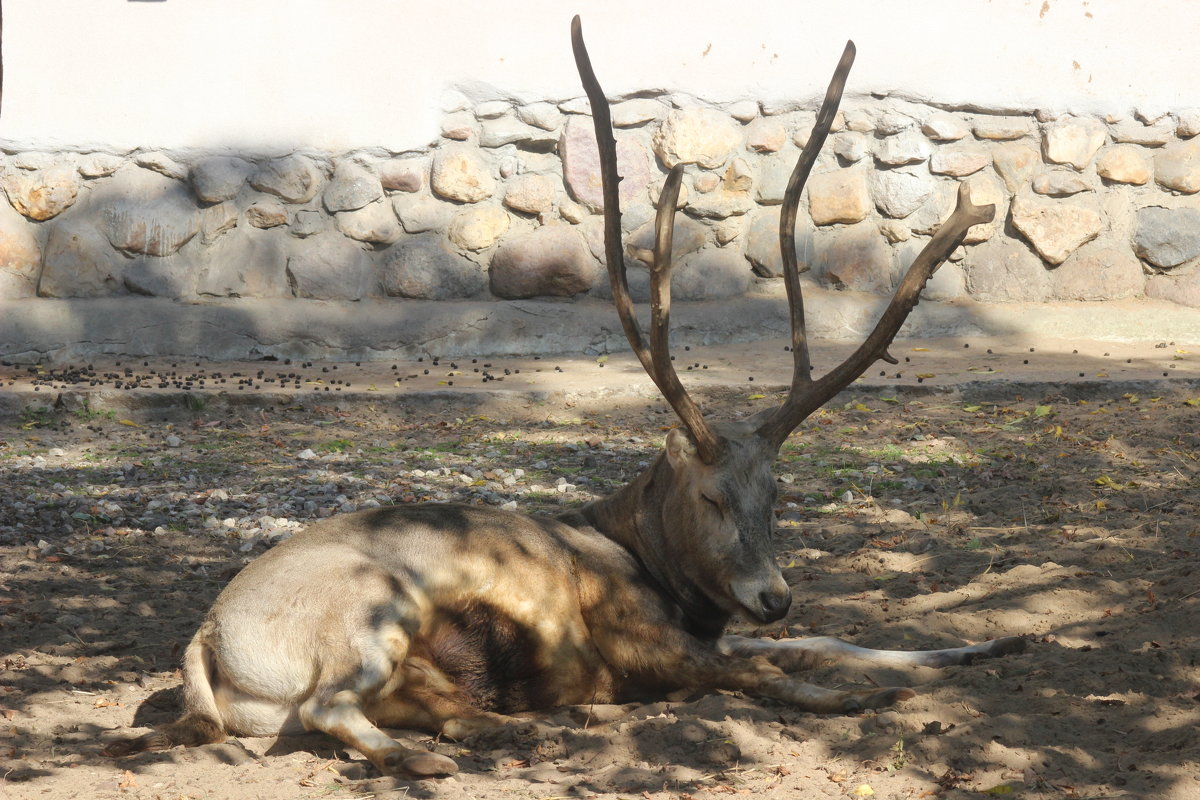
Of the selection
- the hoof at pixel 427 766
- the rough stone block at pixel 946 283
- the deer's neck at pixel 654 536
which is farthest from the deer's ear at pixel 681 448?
the rough stone block at pixel 946 283

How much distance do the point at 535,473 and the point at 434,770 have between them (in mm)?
4355

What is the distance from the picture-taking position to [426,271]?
1231 centimetres

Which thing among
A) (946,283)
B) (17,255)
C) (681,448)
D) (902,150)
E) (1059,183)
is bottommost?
(681,448)

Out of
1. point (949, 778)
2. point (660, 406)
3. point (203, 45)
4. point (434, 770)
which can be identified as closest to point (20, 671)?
point (434, 770)

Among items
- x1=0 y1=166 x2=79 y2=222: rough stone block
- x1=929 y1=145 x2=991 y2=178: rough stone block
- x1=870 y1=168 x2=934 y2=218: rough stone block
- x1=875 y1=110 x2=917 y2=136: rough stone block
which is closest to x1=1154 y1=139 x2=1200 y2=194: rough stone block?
x1=929 y1=145 x2=991 y2=178: rough stone block

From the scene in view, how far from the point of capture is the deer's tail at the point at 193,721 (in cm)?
391

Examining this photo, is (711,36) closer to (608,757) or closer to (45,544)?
(45,544)

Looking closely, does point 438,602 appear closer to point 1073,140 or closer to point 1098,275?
point 1098,275

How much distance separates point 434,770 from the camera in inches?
146

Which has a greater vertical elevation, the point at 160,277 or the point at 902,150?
the point at 902,150

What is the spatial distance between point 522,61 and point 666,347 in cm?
862

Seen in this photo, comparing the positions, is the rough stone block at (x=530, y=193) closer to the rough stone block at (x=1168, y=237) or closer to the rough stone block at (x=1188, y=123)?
the rough stone block at (x=1168, y=237)

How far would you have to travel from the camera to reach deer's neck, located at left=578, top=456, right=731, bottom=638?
15.6 feet

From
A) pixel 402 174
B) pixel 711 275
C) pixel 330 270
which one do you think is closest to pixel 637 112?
pixel 711 275
